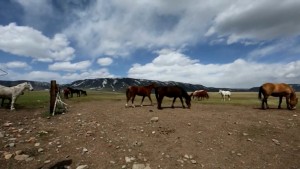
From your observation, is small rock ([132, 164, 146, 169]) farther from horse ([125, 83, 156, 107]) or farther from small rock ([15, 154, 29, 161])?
horse ([125, 83, 156, 107])

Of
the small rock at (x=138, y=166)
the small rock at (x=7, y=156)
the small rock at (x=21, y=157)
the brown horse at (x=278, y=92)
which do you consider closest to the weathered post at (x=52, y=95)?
the small rock at (x=7, y=156)

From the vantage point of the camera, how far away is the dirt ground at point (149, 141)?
11.9 m

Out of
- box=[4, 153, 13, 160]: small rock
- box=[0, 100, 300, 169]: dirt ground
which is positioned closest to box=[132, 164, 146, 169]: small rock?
box=[0, 100, 300, 169]: dirt ground

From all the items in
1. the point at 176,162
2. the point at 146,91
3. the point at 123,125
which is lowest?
the point at 176,162

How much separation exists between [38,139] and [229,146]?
10471 mm

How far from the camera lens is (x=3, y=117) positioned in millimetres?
18078

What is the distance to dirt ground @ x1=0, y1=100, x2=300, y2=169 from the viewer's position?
11859 mm

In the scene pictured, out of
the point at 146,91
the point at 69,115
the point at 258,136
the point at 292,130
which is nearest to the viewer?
the point at 258,136

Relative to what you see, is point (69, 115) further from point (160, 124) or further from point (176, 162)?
point (176, 162)

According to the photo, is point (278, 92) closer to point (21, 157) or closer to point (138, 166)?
point (138, 166)

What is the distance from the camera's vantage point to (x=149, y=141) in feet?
45.3

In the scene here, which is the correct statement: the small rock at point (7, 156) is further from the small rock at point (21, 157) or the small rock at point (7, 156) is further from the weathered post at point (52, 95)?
the weathered post at point (52, 95)

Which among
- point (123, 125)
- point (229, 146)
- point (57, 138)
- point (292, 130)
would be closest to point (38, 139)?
point (57, 138)

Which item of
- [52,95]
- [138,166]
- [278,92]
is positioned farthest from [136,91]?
[138,166]
